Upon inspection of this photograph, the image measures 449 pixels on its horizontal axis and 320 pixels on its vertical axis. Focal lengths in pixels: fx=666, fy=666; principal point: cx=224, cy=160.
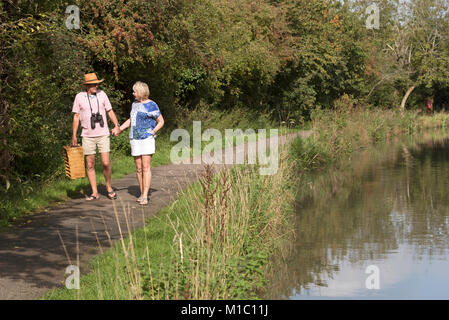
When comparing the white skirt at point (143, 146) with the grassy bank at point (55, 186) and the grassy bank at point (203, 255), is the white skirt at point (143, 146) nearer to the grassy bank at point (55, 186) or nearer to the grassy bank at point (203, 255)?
the grassy bank at point (203, 255)

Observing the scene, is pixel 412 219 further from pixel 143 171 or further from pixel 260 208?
pixel 143 171

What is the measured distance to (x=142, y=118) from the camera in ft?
33.9

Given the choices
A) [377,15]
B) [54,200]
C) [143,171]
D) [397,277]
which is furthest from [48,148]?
[377,15]

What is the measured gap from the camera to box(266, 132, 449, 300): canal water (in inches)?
324

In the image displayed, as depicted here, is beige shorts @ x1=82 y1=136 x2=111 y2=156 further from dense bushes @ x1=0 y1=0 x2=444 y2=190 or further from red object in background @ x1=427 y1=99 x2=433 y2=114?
red object in background @ x1=427 y1=99 x2=433 y2=114

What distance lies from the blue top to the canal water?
2.91m

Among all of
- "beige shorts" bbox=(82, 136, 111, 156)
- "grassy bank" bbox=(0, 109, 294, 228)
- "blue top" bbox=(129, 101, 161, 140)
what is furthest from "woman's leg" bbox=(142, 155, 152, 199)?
"grassy bank" bbox=(0, 109, 294, 228)

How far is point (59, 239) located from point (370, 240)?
205 inches

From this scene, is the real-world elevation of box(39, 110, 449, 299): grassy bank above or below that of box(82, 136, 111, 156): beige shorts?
below

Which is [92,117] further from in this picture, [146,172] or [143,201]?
[143,201]

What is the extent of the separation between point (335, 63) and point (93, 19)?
2008 cm

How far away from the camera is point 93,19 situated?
62.0ft

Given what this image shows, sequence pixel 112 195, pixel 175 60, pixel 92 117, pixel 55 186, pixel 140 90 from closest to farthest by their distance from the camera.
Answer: pixel 140 90 → pixel 92 117 → pixel 112 195 → pixel 55 186 → pixel 175 60

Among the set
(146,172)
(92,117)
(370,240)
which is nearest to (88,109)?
(92,117)
